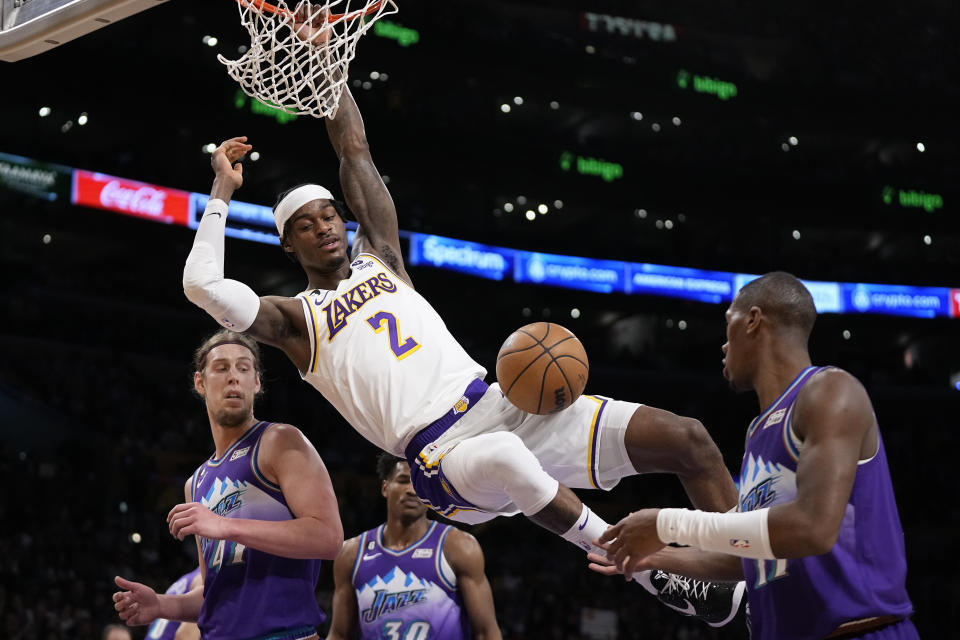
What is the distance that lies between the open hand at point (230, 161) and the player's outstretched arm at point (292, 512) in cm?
128

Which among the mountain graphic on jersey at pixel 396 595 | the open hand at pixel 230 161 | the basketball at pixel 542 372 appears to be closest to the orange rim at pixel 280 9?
the open hand at pixel 230 161

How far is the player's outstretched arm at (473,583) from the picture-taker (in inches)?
269

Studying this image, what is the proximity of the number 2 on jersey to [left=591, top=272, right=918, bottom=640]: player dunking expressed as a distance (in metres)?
1.74

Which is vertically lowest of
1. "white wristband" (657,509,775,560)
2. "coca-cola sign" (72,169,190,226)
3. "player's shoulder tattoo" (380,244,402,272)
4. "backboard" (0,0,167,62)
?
"white wristband" (657,509,775,560)

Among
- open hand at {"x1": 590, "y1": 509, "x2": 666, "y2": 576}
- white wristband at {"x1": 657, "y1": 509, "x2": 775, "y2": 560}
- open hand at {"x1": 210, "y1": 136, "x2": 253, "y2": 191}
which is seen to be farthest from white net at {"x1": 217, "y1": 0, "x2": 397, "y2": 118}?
white wristband at {"x1": 657, "y1": 509, "x2": 775, "y2": 560}

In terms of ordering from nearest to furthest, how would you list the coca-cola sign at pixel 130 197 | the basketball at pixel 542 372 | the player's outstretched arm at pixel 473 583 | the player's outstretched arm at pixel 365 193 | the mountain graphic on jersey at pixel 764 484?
1. the mountain graphic on jersey at pixel 764 484
2. the basketball at pixel 542 372
3. the player's outstretched arm at pixel 365 193
4. the player's outstretched arm at pixel 473 583
5. the coca-cola sign at pixel 130 197

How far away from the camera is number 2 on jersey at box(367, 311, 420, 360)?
5236mm

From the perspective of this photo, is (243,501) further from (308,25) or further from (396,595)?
(308,25)

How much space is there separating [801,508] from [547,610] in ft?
52.6

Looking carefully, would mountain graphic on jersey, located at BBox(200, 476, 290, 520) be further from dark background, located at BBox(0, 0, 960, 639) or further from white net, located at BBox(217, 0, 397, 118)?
dark background, located at BBox(0, 0, 960, 639)

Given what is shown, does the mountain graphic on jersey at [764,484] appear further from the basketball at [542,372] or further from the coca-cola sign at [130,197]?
the coca-cola sign at [130,197]

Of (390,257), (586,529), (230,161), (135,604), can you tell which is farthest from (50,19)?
(586,529)

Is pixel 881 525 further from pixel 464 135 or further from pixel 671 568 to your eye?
pixel 464 135

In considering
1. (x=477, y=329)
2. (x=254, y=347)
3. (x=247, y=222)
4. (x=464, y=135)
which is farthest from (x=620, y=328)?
(x=254, y=347)
